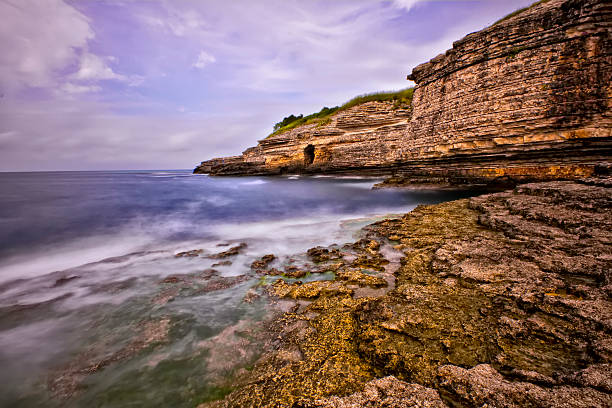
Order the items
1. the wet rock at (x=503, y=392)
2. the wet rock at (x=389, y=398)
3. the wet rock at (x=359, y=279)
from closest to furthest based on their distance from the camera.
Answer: the wet rock at (x=503, y=392) < the wet rock at (x=389, y=398) < the wet rock at (x=359, y=279)

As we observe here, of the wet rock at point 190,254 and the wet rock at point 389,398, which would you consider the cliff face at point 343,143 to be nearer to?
the wet rock at point 190,254

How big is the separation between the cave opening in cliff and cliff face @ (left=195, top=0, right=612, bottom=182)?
524 inches

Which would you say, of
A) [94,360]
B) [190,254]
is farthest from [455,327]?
[190,254]

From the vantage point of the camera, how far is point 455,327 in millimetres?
2119

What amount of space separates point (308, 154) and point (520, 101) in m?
19.0

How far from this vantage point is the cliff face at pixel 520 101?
803 centimetres

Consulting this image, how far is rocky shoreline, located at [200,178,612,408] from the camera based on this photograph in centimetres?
151

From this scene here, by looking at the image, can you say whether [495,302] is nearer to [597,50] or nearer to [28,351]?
[28,351]

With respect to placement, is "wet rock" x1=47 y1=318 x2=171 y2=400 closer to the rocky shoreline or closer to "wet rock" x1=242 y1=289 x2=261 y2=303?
"wet rock" x1=242 y1=289 x2=261 y2=303

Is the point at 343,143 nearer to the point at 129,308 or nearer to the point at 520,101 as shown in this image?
the point at 520,101

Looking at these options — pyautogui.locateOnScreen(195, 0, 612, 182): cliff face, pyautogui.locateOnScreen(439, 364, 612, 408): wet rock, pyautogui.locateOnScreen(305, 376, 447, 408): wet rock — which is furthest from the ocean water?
pyautogui.locateOnScreen(195, 0, 612, 182): cliff face

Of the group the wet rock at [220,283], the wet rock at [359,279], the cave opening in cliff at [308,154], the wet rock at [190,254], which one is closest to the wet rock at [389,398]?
the wet rock at [359,279]

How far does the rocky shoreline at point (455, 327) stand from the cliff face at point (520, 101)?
242 inches

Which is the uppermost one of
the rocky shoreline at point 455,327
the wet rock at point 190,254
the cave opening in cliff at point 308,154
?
the cave opening in cliff at point 308,154
